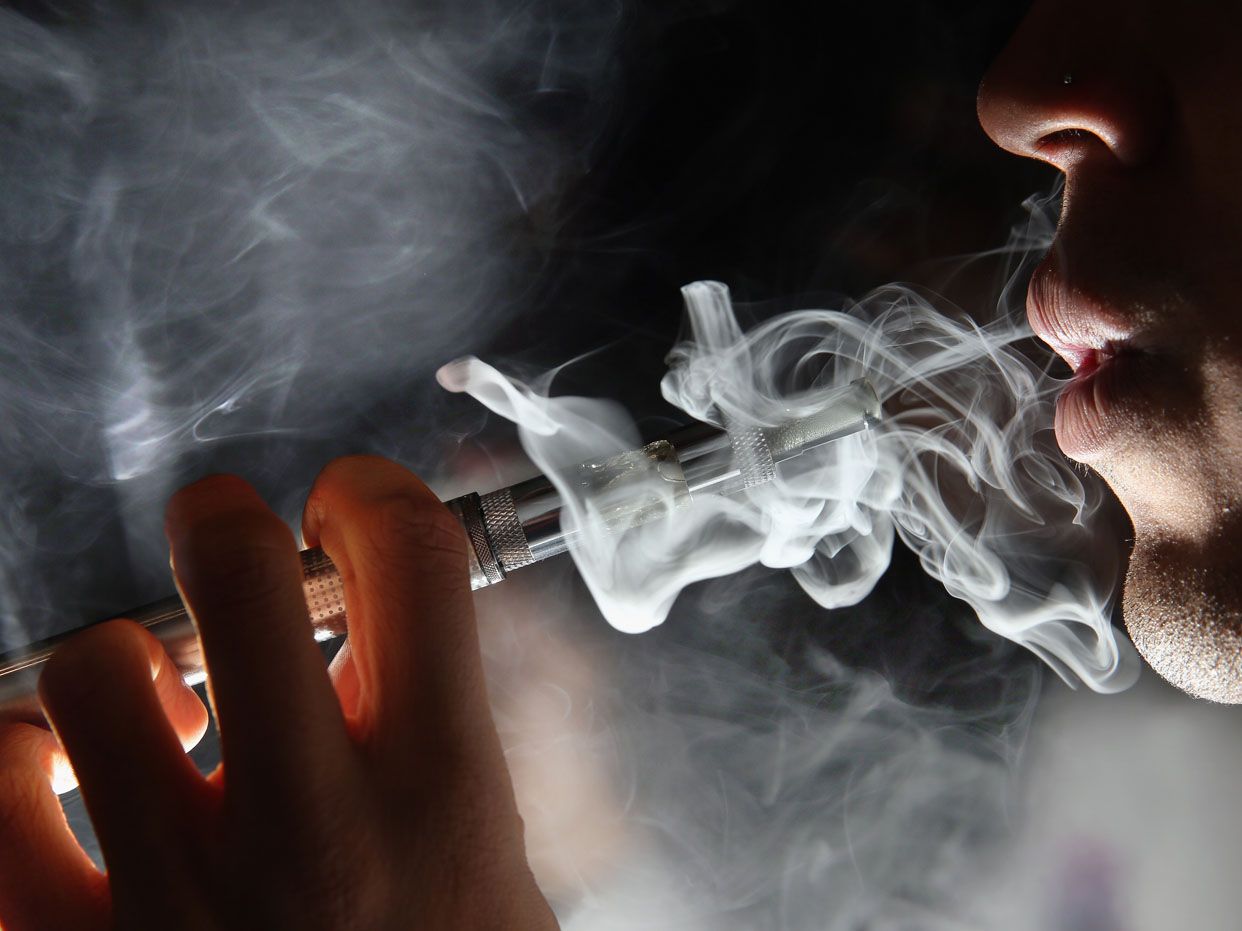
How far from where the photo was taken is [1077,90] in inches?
31.4

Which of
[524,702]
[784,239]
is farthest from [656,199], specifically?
[524,702]

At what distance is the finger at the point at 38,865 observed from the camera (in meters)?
0.67

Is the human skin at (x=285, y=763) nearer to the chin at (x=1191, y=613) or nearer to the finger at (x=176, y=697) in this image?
the finger at (x=176, y=697)

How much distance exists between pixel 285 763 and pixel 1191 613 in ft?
2.83

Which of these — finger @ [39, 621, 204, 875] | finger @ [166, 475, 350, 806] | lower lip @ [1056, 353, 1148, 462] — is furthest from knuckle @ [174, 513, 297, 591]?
lower lip @ [1056, 353, 1148, 462]

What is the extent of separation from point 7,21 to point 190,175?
0.88 feet

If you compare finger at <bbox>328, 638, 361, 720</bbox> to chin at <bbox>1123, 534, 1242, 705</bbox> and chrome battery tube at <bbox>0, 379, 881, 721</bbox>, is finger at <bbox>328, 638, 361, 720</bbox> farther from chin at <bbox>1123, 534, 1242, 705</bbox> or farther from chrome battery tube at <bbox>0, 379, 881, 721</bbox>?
chin at <bbox>1123, 534, 1242, 705</bbox>

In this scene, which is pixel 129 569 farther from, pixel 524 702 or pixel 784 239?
pixel 784 239

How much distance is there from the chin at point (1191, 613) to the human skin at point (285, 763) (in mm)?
684

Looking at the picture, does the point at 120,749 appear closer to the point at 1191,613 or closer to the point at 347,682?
the point at 347,682

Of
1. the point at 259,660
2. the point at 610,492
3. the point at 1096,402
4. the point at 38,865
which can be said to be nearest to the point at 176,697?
the point at 38,865

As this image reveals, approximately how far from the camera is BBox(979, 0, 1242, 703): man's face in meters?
0.72

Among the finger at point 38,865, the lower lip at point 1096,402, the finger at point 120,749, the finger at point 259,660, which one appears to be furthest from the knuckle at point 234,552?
the lower lip at point 1096,402

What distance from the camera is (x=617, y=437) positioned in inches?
44.3
